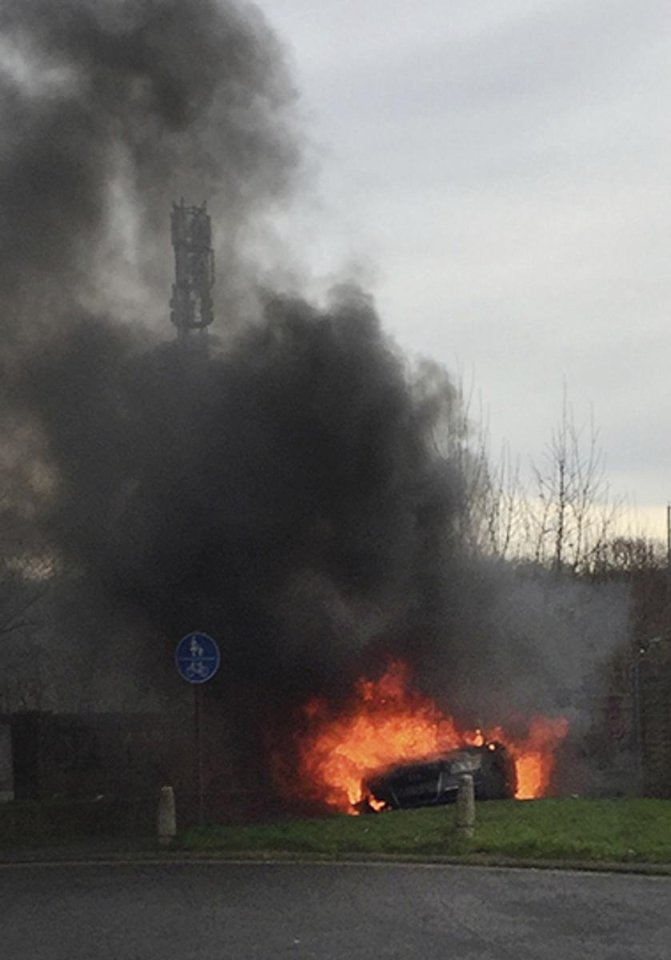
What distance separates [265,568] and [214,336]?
4.69m

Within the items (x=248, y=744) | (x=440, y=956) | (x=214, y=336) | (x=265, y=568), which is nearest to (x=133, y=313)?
(x=214, y=336)

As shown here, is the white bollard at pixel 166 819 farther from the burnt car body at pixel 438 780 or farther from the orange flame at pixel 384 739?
the orange flame at pixel 384 739

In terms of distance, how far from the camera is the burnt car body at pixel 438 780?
16.7 meters

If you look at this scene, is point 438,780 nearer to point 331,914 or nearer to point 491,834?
point 491,834

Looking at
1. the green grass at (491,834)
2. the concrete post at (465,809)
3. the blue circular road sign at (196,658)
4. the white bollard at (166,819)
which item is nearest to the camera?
the green grass at (491,834)

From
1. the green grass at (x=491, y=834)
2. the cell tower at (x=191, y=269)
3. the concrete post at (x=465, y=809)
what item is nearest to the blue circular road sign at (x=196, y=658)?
the green grass at (x=491, y=834)

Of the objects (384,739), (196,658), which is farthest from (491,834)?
(384,739)

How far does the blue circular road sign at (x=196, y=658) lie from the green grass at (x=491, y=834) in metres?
2.04

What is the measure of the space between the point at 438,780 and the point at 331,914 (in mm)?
6608

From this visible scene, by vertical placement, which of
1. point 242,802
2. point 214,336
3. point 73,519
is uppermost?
point 214,336

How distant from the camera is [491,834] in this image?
13.8 metres

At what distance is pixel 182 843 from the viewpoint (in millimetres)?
14367

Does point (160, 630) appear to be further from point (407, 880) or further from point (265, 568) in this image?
point (407, 880)

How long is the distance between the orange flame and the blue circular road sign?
4.79 meters
